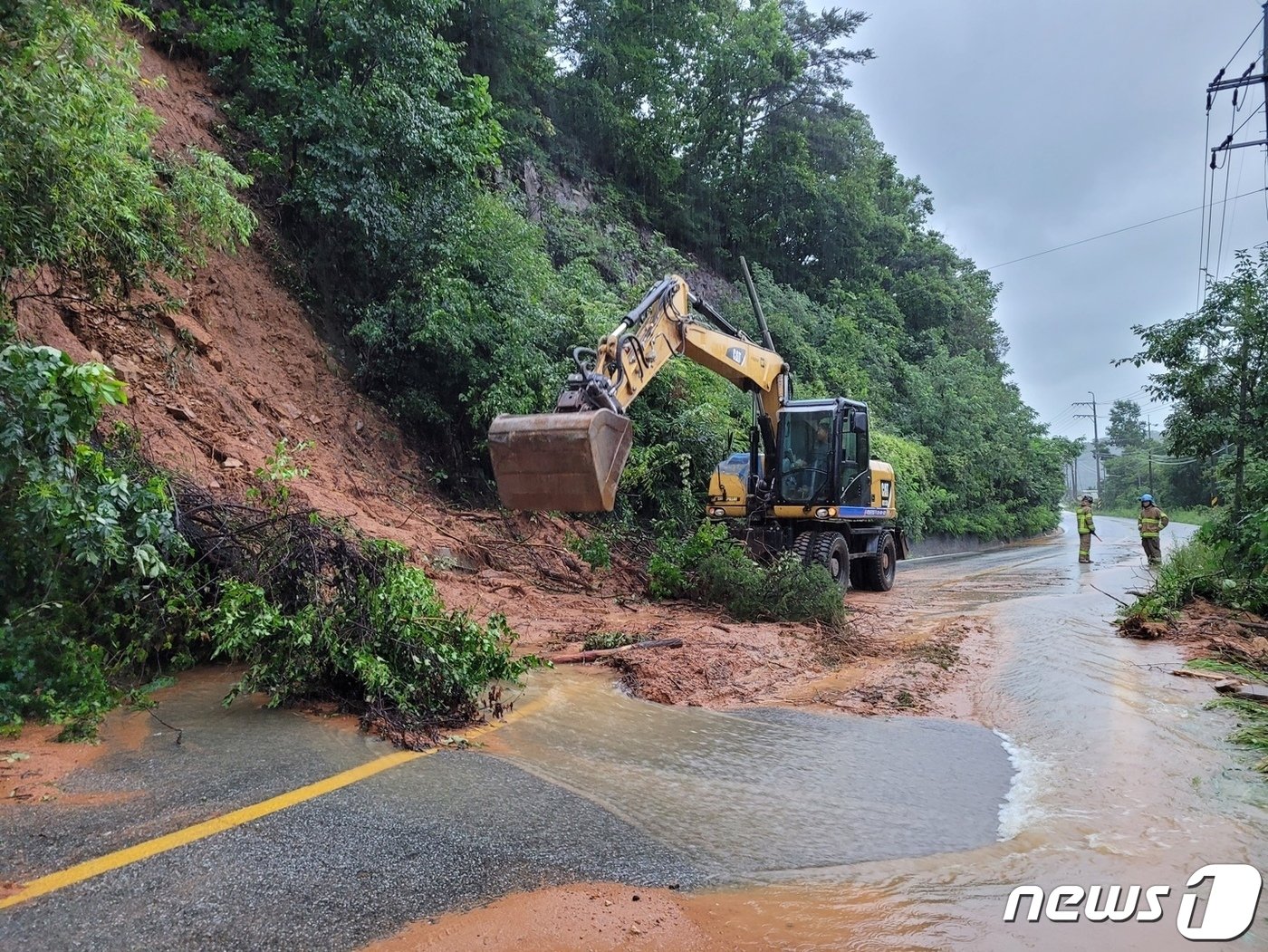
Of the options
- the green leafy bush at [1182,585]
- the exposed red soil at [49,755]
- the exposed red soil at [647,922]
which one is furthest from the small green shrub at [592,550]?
the exposed red soil at [647,922]

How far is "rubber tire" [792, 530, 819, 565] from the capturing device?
477 inches

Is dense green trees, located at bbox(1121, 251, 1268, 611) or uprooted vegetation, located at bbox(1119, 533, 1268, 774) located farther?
dense green trees, located at bbox(1121, 251, 1268, 611)

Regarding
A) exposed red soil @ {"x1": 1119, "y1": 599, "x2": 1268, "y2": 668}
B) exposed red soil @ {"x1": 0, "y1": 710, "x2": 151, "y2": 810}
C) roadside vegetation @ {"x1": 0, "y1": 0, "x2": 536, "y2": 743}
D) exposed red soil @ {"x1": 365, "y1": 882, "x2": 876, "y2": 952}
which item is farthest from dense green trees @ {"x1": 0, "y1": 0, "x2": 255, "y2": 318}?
exposed red soil @ {"x1": 1119, "y1": 599, "x2": 1268, "y2": 668}

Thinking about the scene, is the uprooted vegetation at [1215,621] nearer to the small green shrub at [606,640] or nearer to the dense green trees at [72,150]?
the small green shrub at [606,640]

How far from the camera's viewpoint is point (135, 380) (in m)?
8.91

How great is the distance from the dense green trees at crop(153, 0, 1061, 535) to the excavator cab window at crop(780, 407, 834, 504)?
231cm

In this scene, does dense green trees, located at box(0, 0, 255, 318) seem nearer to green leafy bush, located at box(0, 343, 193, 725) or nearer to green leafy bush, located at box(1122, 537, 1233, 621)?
green leafy bush, located at box(0, 343, 193, 725)

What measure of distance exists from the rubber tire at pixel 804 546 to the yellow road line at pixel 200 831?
8.14 metres

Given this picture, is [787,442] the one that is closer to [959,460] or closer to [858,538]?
[858,538]

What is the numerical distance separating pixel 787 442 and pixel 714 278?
17.0 metres

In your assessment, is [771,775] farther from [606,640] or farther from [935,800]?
[606,640]

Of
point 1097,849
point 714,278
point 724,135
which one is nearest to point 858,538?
point 1097,849

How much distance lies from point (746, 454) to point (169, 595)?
10.7 m

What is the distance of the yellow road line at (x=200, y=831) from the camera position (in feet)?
10.00
